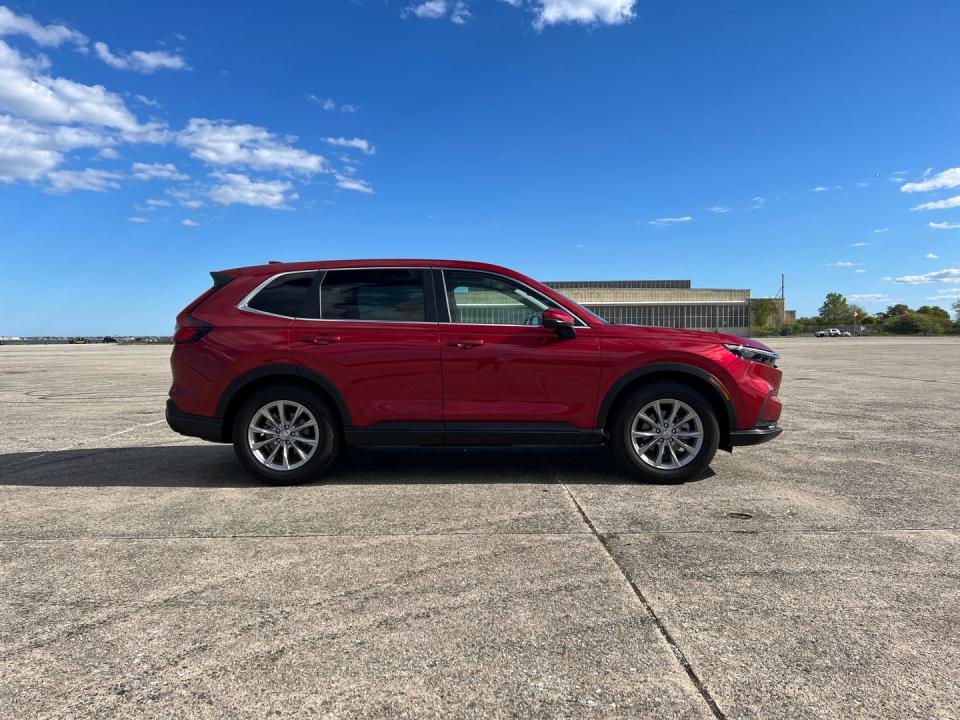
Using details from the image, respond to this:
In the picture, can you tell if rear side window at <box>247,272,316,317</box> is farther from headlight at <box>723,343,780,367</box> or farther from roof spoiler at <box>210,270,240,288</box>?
headlight at <box>723,343,780,367</box>

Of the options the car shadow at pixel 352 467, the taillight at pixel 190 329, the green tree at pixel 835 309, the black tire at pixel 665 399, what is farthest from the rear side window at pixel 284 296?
the green tree at pixel 835 309

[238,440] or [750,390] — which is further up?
[750,390]

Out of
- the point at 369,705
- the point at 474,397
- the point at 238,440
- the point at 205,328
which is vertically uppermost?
the point at 205,328

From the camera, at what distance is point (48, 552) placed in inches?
139

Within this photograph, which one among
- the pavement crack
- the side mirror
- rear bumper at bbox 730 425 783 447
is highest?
the side mirror

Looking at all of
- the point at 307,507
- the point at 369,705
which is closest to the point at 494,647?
the point at 369,705

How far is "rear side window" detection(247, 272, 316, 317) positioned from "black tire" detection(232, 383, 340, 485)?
0.64 m

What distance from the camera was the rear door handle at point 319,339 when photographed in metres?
4.94

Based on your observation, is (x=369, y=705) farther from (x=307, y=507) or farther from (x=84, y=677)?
(x=307, y=507)

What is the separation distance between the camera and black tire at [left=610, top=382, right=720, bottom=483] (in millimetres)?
4945

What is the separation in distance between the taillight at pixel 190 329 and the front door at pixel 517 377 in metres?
1.95

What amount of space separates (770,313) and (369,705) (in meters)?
119

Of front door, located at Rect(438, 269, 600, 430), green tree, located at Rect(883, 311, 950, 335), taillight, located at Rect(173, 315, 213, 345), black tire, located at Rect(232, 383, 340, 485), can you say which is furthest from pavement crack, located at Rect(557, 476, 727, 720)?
green tree, located at Rect(883, 311, 950, 335)

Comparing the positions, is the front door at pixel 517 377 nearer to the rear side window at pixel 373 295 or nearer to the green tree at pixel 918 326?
the rear side window at pixel 373 295
